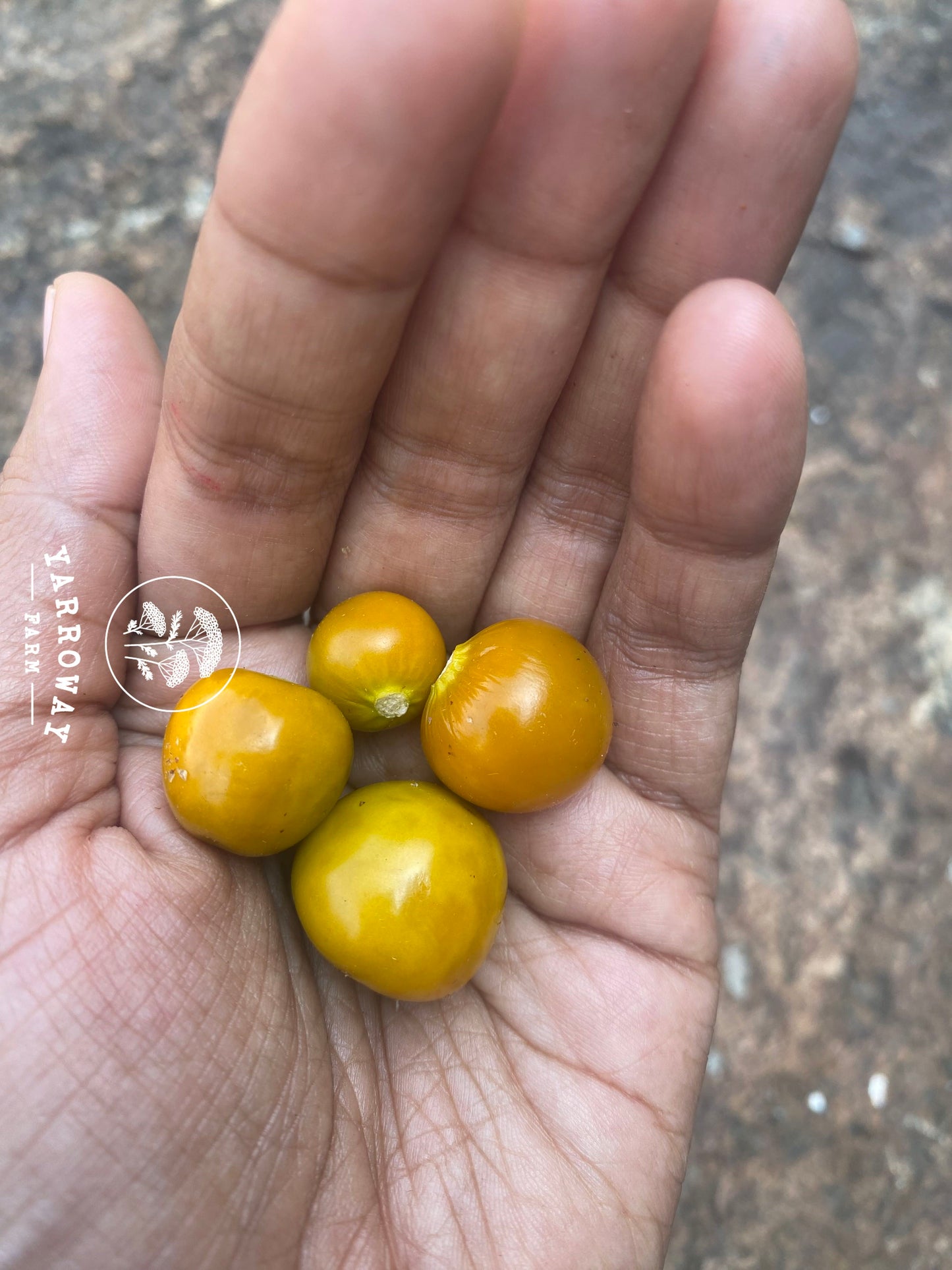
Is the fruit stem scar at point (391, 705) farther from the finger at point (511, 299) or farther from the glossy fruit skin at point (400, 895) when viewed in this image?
the finger at point (511, 299)

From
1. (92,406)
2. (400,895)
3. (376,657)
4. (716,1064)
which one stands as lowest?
(716,1064)

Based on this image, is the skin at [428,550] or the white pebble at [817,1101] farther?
the white pebble at [817,1101]

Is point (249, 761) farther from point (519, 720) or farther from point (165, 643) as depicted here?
point (519, 720)

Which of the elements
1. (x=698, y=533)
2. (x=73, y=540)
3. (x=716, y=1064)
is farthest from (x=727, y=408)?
(x=716, y=1064)

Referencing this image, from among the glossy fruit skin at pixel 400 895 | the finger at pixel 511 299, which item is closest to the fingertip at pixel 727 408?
the finger at pixel 511 299

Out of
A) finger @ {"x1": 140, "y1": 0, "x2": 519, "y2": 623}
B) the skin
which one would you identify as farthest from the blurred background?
finger @ {"x1": 140, "y1": 0, "x2": 519, "y2": 623}

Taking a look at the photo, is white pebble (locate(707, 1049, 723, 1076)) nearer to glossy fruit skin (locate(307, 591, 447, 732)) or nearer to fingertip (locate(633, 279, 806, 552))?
glossy fruit skin (locate(307, 591, 447, 732))

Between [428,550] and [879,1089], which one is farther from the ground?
[428,550]
